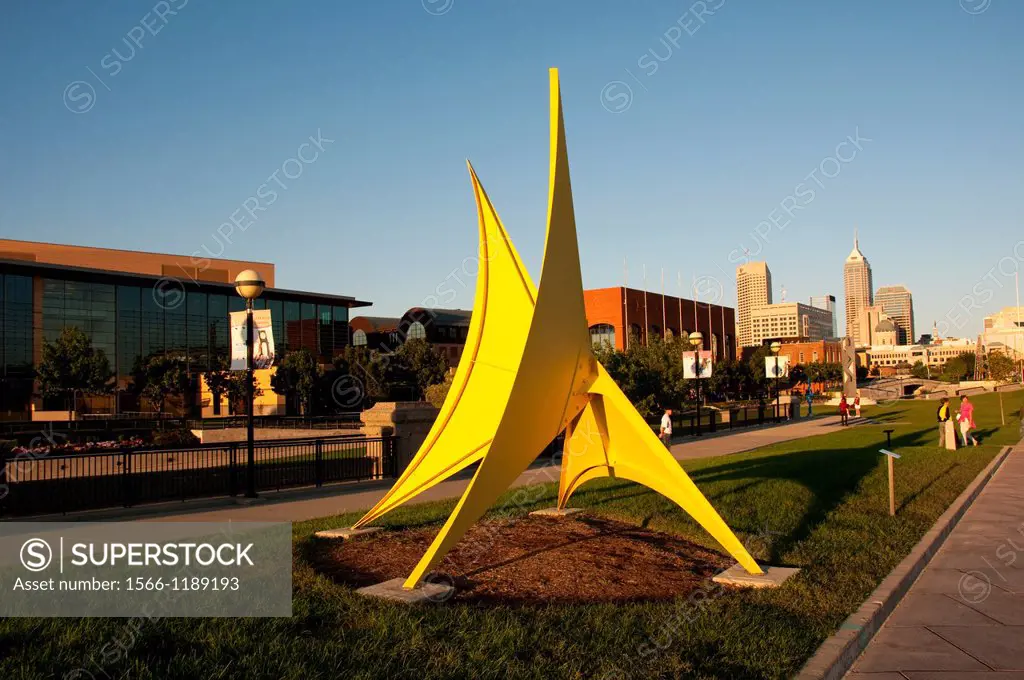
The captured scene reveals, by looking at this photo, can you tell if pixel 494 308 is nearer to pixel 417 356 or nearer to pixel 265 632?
pixel 265 632

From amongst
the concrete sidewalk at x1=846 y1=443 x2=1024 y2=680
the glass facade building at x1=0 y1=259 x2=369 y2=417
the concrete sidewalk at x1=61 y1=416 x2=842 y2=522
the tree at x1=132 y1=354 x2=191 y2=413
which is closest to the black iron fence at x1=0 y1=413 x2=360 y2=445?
the tree at x1=132 y1=354 x2=191 y2=413

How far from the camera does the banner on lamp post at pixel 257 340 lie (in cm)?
1532

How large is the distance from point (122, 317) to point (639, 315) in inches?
1549

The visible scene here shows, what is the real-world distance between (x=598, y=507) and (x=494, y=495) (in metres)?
4.92

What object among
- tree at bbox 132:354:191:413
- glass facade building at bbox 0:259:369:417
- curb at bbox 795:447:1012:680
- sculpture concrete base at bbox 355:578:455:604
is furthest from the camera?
glass facade building at bbox 0:259:369:417

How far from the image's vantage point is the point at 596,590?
729 cm

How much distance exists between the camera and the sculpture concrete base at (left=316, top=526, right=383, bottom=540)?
9.73m

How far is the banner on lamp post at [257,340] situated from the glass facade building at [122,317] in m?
39.5

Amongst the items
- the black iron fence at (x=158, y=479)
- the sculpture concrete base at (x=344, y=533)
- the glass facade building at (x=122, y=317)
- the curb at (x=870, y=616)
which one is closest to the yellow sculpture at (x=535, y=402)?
the sculpture concrete base at (x=344, y=533)

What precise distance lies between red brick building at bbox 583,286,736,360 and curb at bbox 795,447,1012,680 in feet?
160

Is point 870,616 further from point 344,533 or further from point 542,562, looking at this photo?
point 344,533

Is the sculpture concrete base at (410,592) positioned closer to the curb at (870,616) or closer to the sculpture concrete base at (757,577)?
the sculpture concrete base at (757,577)

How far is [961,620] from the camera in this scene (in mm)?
6562

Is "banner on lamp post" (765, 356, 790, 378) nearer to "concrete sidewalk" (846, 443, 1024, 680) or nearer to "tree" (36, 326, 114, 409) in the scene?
"concrete sidewalk" (846, 443, 1024, 680)
